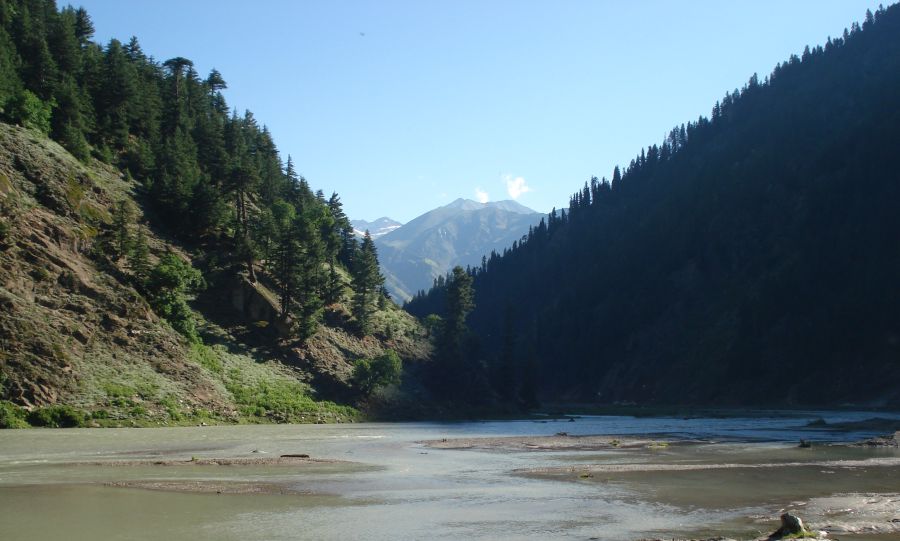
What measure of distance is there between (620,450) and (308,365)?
53859mm

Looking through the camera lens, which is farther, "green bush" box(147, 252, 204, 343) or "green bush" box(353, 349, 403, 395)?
"green bush" box(353, 349, 403, 395)

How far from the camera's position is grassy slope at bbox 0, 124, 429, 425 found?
65.8m

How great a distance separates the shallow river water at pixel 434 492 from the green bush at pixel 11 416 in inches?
169

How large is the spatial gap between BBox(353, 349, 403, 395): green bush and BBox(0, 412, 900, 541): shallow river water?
45.5 m

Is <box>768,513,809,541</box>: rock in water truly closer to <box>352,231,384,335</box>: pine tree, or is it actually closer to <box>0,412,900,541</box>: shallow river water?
<box>0,412,900,541</box>: shallow river water

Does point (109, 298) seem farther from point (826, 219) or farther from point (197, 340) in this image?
point (826, 219)

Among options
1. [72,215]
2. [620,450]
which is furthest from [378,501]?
[72,215]

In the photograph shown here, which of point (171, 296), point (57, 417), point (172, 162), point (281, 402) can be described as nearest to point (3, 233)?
point (171, 296)

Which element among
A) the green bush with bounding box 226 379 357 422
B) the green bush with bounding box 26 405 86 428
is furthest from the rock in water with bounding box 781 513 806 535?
the green bush with bounding box 226 379 357 422

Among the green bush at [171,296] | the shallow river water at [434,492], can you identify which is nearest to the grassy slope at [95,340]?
the green bush at [171,296]

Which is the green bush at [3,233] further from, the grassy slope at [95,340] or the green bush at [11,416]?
the green bush at [11,416]

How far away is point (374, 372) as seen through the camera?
102125 mm

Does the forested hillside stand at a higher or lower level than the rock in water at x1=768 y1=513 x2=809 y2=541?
higher

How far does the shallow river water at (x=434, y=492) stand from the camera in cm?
2411
